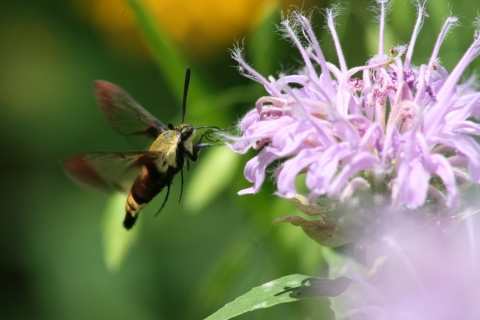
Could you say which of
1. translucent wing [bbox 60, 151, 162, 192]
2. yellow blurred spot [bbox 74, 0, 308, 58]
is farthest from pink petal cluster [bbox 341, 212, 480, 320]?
yellow blurred spot [bbox 74, 0, 308, 58]

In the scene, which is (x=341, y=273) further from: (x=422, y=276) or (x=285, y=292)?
(x=422, y=276)

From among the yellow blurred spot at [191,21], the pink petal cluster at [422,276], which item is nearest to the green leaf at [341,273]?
the pink petal cluster at [422,276]

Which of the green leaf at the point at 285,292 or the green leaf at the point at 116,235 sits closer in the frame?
the green leaf at the point at 285,292

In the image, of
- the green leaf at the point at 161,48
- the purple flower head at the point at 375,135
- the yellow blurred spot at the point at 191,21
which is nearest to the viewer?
the purple flower head at the point at 375,135

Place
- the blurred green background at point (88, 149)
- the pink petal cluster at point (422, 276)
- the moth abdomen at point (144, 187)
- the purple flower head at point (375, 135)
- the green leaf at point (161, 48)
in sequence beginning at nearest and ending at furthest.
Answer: the pink petal cluster at point (422, 276) < the purple flower head at point (375, 135) < the moth abdomen at point (144, 187) < the green leaf at point (161, 48) < the blurred green background at point (88, 149)

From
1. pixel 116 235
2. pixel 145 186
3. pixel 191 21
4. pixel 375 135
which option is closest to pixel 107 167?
pixel 145 186

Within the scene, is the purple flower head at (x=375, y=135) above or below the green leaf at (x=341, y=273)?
above

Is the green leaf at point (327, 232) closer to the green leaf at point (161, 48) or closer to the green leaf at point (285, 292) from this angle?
the green leaf at point (285, 292)
